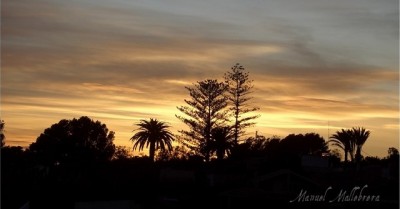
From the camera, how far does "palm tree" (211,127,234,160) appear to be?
66.0 metres

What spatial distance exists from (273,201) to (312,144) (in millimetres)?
53325

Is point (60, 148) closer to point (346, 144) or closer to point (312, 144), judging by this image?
point (346, 144)

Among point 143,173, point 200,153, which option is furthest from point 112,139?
point 143,173

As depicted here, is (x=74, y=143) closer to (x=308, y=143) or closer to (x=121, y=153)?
(x=121, y=153)

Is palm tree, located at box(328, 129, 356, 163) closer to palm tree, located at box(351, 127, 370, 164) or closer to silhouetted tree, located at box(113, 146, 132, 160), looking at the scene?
palm tree, located at box(351, 127, 370, 164)
